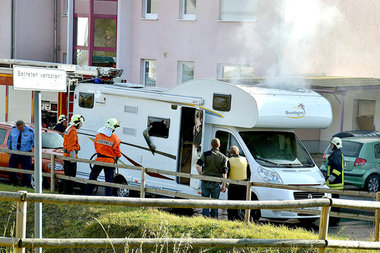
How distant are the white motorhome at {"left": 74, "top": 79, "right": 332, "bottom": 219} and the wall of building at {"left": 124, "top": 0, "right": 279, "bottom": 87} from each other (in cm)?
844

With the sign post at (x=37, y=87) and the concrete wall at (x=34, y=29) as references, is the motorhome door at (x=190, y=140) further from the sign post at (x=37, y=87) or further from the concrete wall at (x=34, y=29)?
the concrete wall at (x=34, y=29)

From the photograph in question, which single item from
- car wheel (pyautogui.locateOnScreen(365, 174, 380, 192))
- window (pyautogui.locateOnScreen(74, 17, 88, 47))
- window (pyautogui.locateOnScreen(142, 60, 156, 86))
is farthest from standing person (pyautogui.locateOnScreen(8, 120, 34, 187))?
window (pyautogui.locateOnScreen(74, 17, 88, 47))

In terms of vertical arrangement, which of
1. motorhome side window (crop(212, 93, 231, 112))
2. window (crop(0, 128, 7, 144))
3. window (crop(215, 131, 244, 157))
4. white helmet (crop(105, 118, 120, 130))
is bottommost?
window (crop(0, 128, 7, 144))

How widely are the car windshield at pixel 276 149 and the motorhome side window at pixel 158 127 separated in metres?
1.68

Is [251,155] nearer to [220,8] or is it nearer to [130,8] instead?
[220,8]

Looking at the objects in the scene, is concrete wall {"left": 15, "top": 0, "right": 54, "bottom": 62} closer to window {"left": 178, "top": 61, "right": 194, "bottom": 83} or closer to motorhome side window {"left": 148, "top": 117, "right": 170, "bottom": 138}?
window {"left": 178, "top": 61, "right": 194, "bottom": 83}

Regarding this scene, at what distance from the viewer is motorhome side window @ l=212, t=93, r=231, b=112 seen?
1277cm

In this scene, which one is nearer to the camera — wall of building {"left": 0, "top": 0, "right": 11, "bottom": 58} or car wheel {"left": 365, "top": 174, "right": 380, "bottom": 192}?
car wheel {"left": 365, "top": 174, "right": 380, "bottom": 192}

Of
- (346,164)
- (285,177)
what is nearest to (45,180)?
(285,177)

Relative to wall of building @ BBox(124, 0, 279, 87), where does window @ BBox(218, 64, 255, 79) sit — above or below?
below

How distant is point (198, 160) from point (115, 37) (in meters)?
16.0

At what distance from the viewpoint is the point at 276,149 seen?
1301 cm

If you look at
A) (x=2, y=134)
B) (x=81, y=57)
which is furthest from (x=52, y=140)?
(x=81, y=57)

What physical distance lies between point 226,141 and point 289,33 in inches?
382
